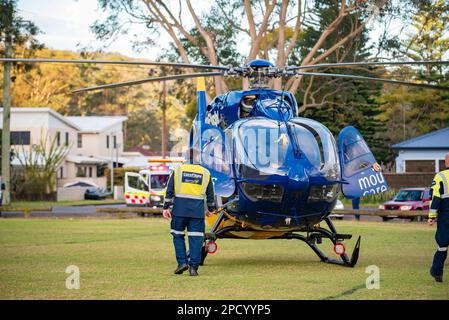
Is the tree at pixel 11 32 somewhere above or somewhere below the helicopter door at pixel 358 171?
above

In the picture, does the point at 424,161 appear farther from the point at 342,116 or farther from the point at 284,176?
the point at 284,176

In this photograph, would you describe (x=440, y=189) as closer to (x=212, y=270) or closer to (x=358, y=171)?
(x=358, y=171)

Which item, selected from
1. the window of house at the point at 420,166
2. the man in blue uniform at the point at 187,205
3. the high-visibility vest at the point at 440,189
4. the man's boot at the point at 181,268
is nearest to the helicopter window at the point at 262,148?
the man in blue uniform at the point at 187,205

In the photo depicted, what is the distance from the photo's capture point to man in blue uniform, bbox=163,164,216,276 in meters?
13.4

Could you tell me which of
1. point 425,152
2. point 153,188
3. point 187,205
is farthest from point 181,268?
point 425,152

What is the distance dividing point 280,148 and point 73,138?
7415 cm

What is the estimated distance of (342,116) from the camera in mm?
55719

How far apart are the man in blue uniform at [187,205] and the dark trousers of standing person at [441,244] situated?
375cm

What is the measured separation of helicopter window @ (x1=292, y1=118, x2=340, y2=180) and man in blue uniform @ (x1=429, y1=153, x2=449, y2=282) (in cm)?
187

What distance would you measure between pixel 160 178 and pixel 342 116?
16.8 m

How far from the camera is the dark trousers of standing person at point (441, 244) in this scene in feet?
40.3

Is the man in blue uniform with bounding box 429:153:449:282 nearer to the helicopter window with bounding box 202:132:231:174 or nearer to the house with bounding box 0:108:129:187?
the helicopter window with bounding box 202:132:231:174

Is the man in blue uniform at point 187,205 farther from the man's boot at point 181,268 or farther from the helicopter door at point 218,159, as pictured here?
the helicopter door at point 218,159
